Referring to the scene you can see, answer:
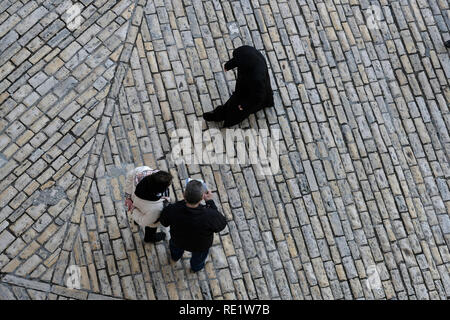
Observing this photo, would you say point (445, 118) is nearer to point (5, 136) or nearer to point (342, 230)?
point (342, 230)

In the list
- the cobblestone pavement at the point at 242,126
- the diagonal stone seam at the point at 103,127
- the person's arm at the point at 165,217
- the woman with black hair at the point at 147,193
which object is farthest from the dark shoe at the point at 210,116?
the person's arm at the point at 165,217

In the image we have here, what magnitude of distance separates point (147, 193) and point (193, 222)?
620 millimetres

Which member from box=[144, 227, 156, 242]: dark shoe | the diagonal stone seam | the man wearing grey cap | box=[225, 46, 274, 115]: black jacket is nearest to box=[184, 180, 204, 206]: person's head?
the man wearing grey cap

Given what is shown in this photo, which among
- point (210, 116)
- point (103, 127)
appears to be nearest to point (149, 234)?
point (103, 127)

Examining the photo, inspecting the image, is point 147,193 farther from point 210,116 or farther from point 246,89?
point 210,116

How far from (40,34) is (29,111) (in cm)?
133

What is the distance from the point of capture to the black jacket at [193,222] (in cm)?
606

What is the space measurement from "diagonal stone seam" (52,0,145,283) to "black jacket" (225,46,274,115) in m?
1.87

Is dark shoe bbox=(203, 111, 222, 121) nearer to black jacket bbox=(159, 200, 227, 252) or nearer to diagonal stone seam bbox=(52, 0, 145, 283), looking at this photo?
diagonal stone seam bbox=(52, 0, 145, 283)

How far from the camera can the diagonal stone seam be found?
7397 mm

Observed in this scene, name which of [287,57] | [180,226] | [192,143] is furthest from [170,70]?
[180,226]

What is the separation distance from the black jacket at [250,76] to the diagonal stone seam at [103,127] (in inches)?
73.6

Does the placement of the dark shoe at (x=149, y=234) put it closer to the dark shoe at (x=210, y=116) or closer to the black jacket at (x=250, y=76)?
the dark shoe at (x=210, y=116)

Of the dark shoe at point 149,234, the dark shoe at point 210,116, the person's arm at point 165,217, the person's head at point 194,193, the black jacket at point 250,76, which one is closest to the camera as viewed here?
the person's head at point 194,193
